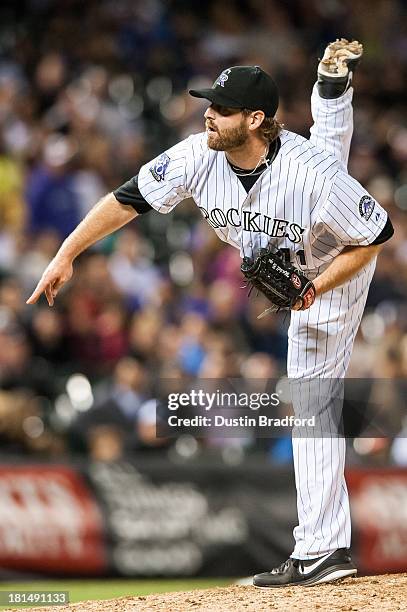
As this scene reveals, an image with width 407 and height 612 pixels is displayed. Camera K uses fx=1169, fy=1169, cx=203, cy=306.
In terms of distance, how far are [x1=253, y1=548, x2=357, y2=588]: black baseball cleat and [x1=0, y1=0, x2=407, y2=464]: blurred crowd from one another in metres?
3.42

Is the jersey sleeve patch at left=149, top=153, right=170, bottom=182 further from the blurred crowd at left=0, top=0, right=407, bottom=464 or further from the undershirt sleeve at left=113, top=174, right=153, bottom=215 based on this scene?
the blurred crowd at left=0, top=0, right=407, bottom=464

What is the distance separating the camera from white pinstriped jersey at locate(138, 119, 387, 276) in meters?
4.76

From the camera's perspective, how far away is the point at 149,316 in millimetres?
9391

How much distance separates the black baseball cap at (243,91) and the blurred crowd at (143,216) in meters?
3.94

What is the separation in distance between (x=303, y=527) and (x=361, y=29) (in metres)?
9.34

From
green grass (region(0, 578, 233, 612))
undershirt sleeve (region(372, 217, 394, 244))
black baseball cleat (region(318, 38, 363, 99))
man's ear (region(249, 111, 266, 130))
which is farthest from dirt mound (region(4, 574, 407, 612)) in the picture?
green grass (region(0, 578, 233, 612))

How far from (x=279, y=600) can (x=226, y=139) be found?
6.19ft

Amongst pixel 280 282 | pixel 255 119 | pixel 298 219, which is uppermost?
pixel 255 119

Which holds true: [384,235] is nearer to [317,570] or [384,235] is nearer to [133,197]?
[133,197]

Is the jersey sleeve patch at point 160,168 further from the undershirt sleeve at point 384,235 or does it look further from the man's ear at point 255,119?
the undershirt sleeve at point 384,235

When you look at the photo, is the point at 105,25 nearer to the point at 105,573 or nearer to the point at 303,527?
the point at 105,573

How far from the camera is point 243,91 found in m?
4.68

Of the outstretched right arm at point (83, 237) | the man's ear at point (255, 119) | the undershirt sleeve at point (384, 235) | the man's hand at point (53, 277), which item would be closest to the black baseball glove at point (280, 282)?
the undershirt sleeve at point (384, 235)

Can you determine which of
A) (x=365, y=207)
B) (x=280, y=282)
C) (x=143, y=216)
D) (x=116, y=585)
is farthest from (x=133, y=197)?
(x=143, y=216)
